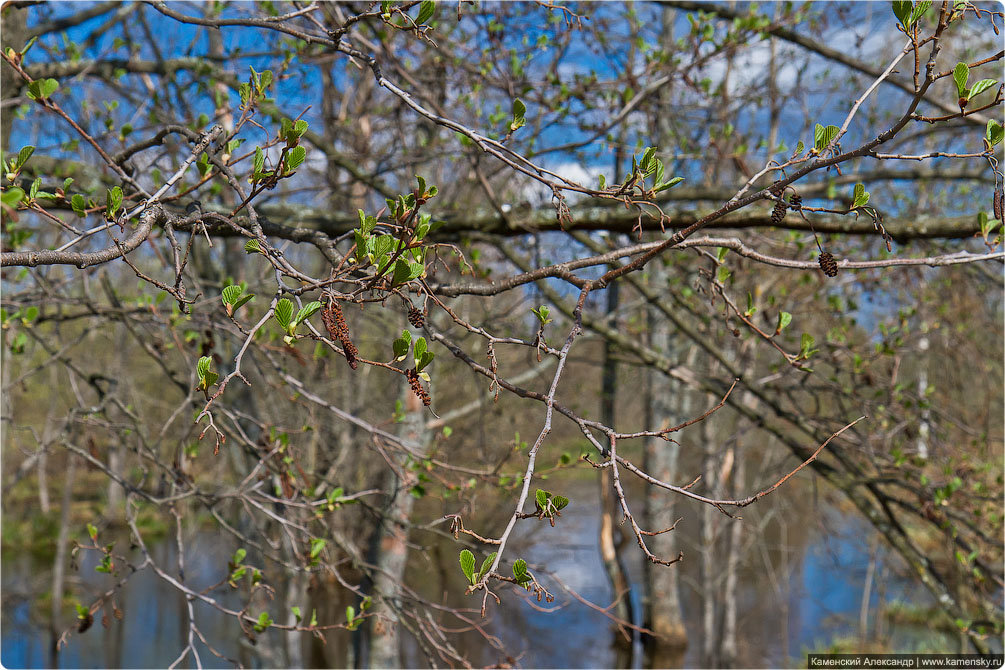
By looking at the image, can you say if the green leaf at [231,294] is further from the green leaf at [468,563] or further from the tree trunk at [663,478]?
the tree trunk at [663,478]

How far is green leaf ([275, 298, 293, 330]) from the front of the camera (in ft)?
3.87

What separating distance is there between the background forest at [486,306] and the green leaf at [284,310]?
1 centimetres

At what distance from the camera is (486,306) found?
12.7 feet

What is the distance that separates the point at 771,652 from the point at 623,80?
944 cm

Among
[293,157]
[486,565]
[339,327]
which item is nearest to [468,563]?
[486,565]

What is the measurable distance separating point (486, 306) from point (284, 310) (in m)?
2.70

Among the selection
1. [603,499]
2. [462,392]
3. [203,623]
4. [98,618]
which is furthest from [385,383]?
[98,618]

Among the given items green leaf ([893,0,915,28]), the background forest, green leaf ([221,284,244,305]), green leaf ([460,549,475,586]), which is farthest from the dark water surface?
green leaf ([893,0,915,28])

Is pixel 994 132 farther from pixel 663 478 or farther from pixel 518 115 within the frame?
pixel 663 478

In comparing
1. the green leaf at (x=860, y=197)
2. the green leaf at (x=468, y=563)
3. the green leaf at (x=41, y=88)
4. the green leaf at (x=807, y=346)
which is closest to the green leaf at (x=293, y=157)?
the green leaf at (x=41, y=88)

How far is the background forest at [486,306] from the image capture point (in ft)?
4.50

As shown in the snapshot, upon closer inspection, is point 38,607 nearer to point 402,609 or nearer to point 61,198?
point 402,609

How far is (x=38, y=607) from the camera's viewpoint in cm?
1133

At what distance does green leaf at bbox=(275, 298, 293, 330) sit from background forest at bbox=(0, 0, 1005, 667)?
1 centimetres
